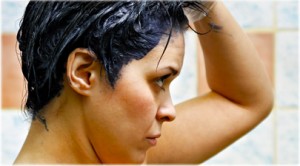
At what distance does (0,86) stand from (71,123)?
0.85 meters

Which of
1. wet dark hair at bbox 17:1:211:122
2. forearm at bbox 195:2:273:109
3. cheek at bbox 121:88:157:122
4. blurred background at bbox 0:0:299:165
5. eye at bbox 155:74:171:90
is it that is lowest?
blurred background at bbox 0:0:299:165

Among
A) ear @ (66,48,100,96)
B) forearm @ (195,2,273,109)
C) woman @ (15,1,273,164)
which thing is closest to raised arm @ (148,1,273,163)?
forearm @ (195,2,273,109)

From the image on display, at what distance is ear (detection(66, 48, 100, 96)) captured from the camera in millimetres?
713

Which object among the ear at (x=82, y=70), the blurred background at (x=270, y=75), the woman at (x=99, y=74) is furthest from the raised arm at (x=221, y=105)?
the blurred background at (x=270, y=75)

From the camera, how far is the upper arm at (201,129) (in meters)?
0.95

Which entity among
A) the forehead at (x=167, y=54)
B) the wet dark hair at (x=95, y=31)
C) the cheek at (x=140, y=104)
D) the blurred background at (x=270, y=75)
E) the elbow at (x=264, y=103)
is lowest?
the blurred background at (x=270, y=75)

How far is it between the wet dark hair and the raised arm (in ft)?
0.64

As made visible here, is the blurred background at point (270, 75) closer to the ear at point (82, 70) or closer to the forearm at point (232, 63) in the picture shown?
the forearm at point (232, 63)

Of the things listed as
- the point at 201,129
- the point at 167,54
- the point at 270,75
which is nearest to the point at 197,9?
the point at 167,54

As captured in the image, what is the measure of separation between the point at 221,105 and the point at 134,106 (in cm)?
27

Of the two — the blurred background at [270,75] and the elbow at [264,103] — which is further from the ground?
the elbow at [264,103]

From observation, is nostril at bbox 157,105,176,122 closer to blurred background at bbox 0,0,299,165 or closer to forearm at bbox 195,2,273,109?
forearm at bbox 195,2,273,109

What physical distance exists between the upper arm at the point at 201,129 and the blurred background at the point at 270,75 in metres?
0.56

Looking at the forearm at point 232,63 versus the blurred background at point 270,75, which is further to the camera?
the blurred background at point 270,75
